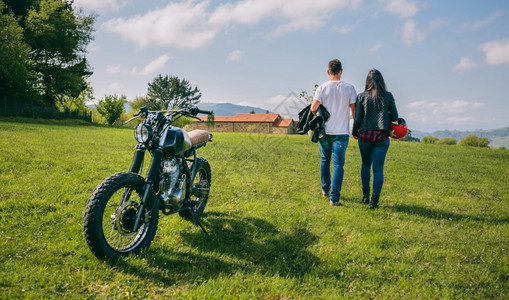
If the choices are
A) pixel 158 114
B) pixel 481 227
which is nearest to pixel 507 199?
pixel 481 227

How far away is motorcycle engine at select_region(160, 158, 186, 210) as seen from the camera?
3730 millimetres

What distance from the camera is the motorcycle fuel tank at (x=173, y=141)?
3582 mm

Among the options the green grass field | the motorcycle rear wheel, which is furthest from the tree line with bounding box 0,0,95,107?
the motorcycle rear wheel

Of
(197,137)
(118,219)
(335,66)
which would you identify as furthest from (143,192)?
(335,66)

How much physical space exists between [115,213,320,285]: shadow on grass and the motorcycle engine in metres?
0.55

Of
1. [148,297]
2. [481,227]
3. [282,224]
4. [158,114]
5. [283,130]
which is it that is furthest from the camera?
[283,130]

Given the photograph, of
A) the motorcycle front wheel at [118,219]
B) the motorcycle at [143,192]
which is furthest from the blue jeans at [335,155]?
the motorcycle front wheel at [118,219]

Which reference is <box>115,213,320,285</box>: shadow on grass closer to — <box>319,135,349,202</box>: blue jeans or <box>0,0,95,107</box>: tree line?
<box>319,135,349,202</box>: blue jeans

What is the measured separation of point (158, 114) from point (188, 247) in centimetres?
169

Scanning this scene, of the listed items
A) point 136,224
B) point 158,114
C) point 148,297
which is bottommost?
point 148,297

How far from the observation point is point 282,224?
4.68 meters

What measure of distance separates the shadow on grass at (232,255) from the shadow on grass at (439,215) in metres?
2.54

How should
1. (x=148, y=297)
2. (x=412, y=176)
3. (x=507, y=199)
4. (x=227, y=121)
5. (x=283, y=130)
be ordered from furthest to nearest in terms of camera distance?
(x=227, y=121) < (x=283, y=130) < (x=412, y=176) < (x=507, y=199) < (x=148, y=297)

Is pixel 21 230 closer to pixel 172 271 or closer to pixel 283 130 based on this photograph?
pixel 172 271
